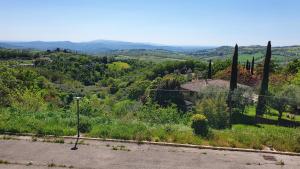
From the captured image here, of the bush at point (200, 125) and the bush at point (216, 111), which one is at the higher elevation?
the bush at point (200, 125)

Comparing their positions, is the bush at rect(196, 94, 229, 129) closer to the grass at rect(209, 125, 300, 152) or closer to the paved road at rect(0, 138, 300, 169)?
the grass at rect(209, 125, 300, 152)

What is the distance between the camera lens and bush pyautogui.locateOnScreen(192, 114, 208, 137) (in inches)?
372

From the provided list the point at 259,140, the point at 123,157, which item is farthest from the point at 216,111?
the point at 123,157

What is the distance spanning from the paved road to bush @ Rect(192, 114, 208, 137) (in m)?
1.12

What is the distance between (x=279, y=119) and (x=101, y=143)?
21.6 m

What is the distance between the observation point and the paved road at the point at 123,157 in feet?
23.9

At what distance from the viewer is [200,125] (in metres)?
9.52

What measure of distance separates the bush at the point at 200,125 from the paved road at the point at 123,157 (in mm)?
1123

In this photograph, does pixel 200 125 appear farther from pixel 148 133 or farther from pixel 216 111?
pixel 216 111

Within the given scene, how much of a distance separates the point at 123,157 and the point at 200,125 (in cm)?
284

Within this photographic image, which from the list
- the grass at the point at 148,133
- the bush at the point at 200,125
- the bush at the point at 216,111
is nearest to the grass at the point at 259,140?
the grass at the point at 148,133

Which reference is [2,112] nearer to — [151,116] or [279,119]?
[151,116]

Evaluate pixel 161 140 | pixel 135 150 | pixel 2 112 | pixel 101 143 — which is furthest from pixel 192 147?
pixel 2 112

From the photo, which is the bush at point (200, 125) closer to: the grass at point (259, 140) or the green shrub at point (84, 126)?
the grass at point (259, 140)
